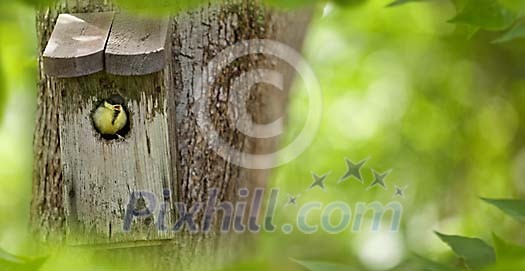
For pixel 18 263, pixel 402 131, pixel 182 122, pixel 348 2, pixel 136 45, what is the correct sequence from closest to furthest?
pixel 18 263, pixel 136 45, pixel 182 122, pixel 348 2, pixel 402 131

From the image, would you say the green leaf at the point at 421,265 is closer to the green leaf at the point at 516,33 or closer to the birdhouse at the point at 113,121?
the green leaf at the point at 516,33

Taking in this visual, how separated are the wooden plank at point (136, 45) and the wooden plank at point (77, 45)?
16 millimetres

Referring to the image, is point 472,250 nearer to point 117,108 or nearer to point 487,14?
point 487,14

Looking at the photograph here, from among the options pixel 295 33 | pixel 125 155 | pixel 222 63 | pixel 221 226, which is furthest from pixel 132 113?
pixel 295 33

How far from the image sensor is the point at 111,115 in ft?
3.92

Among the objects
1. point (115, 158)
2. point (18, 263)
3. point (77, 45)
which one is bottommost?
point (18, 263)

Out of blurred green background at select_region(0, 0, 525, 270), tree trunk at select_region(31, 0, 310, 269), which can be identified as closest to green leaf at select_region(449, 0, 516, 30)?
tree trunk at select_region(31, 0, 310, 269)

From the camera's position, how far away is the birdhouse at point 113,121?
1162 mm

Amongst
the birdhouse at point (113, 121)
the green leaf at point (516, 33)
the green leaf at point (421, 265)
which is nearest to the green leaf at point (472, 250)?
the green leaf at point (421, 265)

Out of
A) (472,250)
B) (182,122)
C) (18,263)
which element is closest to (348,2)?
(182,122)

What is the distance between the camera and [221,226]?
1.40 m

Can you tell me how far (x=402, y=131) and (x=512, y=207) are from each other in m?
2.44

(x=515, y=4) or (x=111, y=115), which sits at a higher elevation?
(x=515, y=4)

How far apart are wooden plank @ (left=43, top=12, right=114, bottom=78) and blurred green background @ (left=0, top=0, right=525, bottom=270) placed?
4.50 feet
